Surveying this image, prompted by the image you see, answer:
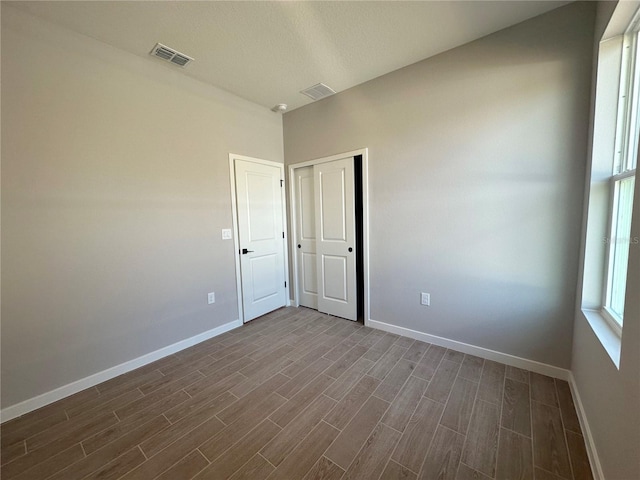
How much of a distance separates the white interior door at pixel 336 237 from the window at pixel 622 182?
6.73 ft

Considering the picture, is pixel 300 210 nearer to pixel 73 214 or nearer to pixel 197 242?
pixel 197 242

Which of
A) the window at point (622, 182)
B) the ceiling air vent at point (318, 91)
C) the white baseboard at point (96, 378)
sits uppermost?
the ceiling air vent at point (318, 91)

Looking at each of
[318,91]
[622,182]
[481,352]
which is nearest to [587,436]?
[481,352]

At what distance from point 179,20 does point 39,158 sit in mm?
1439

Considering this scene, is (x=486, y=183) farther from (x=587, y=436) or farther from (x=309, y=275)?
(x=309, y=275)

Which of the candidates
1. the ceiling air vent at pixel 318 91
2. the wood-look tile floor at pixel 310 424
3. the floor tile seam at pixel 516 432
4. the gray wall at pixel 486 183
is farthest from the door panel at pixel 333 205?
the floor tile seam at pixel 516 432

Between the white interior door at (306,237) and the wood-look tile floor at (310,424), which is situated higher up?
the white interior door at (306,237)

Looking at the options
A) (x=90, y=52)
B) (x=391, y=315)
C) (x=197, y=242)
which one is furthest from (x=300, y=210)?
(x=90, y=52)

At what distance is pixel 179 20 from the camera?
1831 millimetres

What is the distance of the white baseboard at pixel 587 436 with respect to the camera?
121cm

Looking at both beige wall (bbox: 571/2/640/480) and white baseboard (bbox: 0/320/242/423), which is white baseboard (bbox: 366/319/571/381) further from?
white baseboard (bbox: 0/320/242/423)

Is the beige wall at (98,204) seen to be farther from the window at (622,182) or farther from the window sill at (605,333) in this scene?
the window at (622,182)

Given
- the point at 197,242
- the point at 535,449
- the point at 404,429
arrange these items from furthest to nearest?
the point at 197,242
the point at 404,429
the point at 535,449

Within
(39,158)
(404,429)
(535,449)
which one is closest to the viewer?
(535,449)
